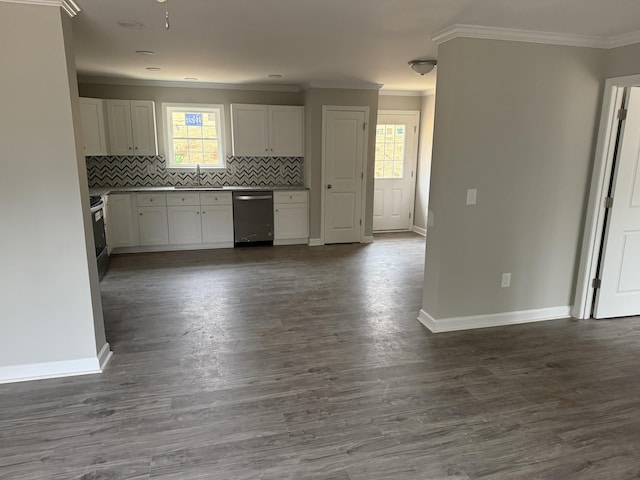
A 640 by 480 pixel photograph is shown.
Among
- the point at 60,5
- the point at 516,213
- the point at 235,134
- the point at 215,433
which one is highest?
the point at 60,5

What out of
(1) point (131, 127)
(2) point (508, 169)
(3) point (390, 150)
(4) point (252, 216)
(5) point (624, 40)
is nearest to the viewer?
(5) point (624, 40)

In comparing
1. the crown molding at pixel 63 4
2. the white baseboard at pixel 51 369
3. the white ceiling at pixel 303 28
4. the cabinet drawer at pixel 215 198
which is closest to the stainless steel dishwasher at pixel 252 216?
the cabinet drawer at pixel 215 198

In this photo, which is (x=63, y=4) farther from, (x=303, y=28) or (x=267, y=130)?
(x=267, y=130)

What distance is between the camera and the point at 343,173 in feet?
21.4

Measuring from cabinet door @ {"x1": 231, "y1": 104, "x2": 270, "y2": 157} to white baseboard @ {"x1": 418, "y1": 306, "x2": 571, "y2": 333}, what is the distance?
12.7 ft

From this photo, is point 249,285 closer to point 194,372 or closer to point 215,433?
point 194,372

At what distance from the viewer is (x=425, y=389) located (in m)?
2.74

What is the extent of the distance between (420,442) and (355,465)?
1.33 feet

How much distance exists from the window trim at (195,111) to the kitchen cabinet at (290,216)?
45.2 inches

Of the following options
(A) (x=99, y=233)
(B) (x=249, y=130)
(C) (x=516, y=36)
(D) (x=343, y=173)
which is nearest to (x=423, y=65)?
Answer: (C) (x=516, y=36)

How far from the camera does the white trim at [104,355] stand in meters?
2.92

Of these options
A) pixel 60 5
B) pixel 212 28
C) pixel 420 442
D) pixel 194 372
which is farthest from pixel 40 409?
pixel 212 28

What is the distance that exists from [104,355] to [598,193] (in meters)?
4.19

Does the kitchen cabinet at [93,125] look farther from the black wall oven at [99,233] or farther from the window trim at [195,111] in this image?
the black wall oven at [99,233]
